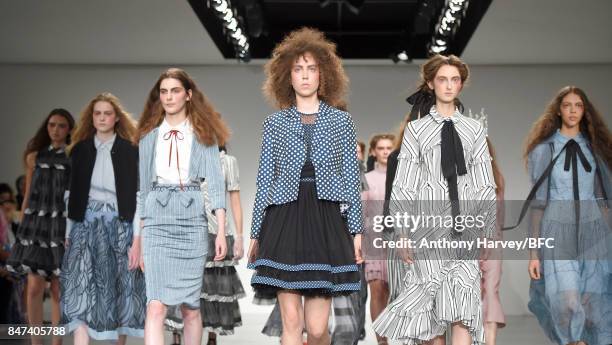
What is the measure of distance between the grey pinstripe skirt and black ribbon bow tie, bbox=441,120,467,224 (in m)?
1.36

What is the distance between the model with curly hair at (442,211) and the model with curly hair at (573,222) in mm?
1132

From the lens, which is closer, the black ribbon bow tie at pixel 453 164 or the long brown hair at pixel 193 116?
the black ribbon bow tie at pixel 453 164

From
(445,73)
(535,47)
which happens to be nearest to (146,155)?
(445,73)

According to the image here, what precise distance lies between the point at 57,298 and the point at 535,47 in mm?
6731

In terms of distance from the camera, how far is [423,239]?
17.2ft

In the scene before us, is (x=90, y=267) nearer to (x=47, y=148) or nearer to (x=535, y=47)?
(x=47, y=148)

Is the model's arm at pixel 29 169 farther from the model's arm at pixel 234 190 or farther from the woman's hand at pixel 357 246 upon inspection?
the woman's hand at pixel 357 246

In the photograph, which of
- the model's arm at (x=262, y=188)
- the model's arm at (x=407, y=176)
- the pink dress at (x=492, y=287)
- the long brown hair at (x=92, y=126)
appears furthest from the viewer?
the long brown hair at (x=92, y=126)

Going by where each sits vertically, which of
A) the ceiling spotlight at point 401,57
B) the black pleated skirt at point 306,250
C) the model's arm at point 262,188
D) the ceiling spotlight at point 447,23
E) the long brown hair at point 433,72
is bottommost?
the black pleated skirt at point 306,250

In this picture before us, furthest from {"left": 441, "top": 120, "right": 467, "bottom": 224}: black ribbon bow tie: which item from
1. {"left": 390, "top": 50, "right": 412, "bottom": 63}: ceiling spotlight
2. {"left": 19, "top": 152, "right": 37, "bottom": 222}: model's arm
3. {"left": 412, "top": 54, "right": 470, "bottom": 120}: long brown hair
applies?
{"left": 390, "top": 50, "right": 412, "bottom": 63}: ceiling spotlight

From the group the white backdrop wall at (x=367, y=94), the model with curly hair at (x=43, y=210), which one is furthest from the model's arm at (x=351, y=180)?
the white backdrop wall at (x=367, y=94)

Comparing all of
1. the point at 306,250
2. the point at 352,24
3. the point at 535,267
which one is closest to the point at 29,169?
the point at 306,250

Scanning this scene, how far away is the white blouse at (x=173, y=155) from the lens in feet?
18.1

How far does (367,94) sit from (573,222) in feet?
23.7
